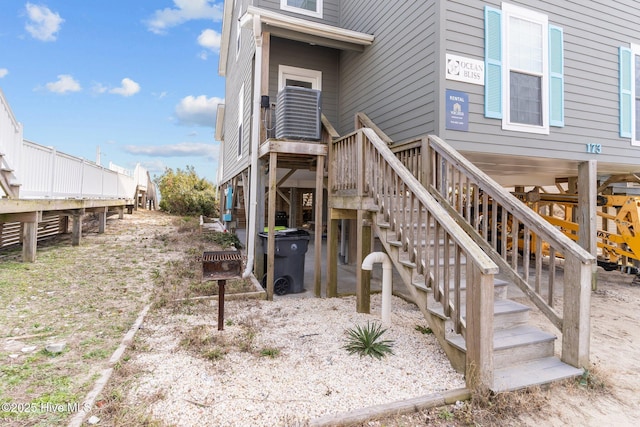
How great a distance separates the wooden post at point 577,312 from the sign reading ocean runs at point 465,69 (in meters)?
3.06

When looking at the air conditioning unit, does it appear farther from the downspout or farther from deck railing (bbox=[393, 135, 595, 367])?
deck railing (bbox=[393, 135, 595, 367])

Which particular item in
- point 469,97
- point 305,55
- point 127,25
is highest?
point 127,25

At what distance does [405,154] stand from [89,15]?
17.7 metres

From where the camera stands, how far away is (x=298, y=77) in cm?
754

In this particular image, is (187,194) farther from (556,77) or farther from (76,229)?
(556,77)

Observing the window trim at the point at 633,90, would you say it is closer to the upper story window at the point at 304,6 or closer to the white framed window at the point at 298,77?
the white framed window at the point at 298,77

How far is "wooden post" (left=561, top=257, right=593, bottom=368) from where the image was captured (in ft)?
9.34

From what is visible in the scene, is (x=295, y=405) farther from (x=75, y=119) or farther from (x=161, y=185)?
(x=75, y=119)

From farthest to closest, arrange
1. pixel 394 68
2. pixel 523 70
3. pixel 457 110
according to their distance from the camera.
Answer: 1. pixel 394 68
2. pixel 523 70
3. pixel 457 110

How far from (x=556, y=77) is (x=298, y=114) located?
4378 millimetres

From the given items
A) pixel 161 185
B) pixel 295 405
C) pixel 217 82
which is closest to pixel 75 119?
pixel 161 185

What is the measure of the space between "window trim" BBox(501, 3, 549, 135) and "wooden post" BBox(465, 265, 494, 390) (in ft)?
11.9

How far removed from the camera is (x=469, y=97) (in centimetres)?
495

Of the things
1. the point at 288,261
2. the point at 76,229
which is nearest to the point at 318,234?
the point at 288,261
